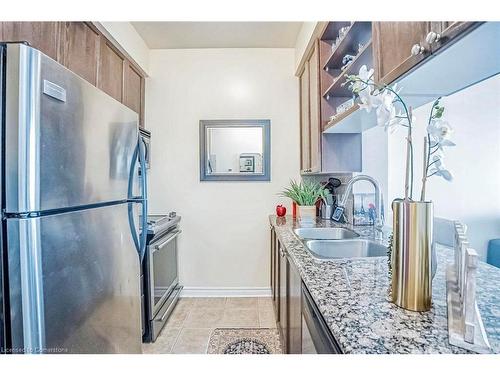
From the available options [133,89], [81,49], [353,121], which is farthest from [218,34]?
[353,121]

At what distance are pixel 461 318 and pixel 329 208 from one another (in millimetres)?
1964

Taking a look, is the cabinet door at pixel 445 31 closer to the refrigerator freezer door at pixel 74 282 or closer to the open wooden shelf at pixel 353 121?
the open wooden shelf at pixel 353 121

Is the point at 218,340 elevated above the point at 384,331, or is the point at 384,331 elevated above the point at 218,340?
the point at 384,331

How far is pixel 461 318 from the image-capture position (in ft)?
2.02

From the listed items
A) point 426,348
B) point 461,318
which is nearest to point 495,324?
point 461,318

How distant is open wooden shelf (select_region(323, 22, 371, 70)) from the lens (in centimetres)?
163

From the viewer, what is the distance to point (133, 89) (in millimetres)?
2766

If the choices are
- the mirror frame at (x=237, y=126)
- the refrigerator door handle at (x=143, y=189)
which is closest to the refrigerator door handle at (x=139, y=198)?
the refrigerator door handle at (x=143, y=189)

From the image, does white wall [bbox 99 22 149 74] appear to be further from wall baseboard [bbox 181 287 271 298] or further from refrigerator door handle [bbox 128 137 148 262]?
wall baseboard [bbox 181 287 271 298]

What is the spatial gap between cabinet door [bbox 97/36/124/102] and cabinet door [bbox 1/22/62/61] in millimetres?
450

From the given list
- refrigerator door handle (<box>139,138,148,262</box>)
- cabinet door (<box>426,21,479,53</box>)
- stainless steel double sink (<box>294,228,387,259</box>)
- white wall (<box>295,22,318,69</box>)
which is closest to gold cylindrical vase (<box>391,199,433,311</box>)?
cabinet door (<box>426,21,479,53</box>)
